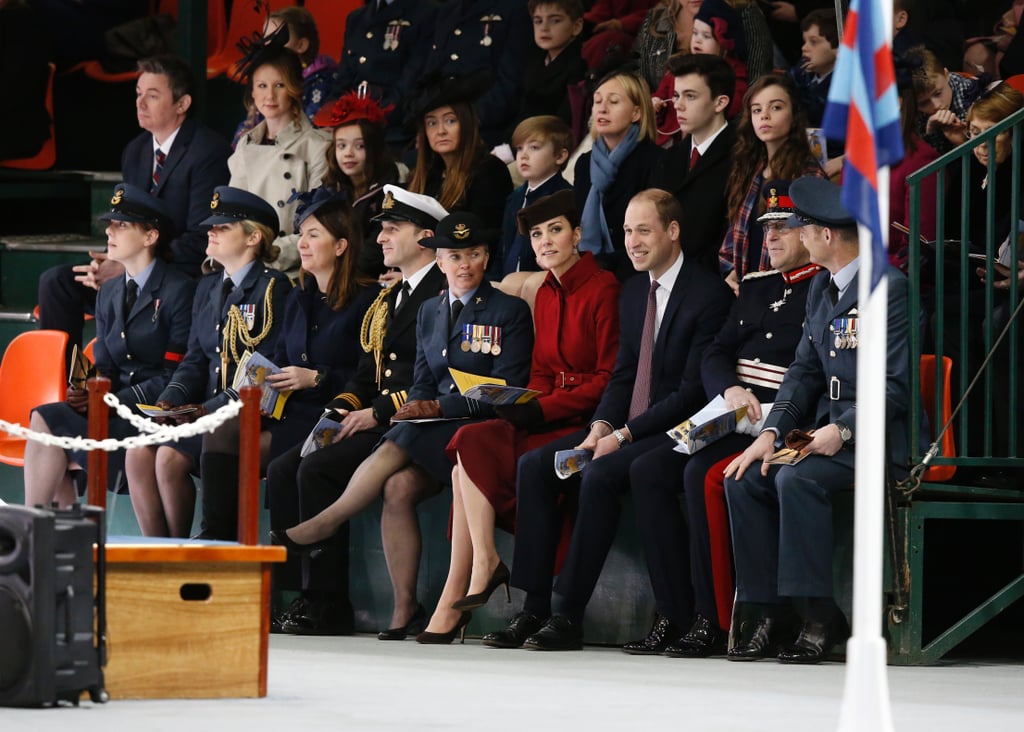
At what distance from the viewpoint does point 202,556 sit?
5.43 metres

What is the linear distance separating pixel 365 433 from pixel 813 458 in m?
2.23

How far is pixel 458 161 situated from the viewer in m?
9.34

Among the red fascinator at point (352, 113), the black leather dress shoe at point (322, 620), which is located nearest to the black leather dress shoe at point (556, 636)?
the black leather dress shoe at point (322, 620)

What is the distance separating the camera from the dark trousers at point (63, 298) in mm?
10242

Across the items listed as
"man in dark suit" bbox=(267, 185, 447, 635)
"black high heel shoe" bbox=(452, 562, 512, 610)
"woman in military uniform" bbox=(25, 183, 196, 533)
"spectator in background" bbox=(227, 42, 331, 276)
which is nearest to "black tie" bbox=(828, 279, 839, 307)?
"black high heel shoe" bbox=(452, 562, 512, 610)

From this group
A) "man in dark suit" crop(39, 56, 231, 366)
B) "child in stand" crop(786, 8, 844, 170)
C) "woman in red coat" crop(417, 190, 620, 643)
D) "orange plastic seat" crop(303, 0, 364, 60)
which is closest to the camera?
"woman in red coat" crop(417, 190, 620, 643)

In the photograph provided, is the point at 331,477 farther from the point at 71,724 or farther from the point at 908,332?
the point at 71,724

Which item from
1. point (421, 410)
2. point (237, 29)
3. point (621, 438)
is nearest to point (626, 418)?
point (621, 438)

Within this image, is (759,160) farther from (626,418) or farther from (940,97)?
(626,418)

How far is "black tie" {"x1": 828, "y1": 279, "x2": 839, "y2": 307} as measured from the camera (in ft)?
23.8

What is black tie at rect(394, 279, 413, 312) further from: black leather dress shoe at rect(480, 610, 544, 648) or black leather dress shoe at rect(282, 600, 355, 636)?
black leather dress shoe at rect(480, 610, 544, 648)

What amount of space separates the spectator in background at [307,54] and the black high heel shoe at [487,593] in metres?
3.87

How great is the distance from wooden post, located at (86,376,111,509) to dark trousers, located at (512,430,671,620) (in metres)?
2.34

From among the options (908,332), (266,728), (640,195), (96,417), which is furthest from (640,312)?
(266,728)
